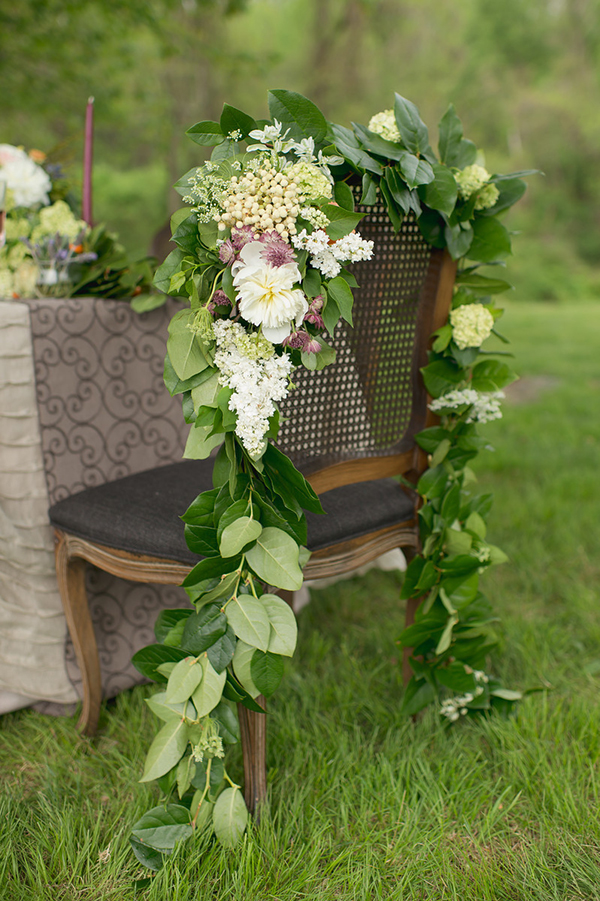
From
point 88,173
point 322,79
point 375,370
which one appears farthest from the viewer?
point 322,79

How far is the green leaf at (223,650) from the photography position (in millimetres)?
997

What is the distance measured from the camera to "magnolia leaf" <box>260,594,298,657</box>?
0.97 m

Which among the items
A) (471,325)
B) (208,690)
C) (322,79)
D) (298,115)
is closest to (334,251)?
(298,115)

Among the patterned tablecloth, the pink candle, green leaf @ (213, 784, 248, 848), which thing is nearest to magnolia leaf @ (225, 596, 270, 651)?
green leaf @ (213, 784, 248, 848)

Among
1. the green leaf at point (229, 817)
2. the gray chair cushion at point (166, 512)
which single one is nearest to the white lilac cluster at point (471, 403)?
the gray chair cushion at point (166, 512)

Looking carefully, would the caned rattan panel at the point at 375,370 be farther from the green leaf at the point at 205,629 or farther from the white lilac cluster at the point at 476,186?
the green leaf at the point at 205,629

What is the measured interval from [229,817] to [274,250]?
89cm

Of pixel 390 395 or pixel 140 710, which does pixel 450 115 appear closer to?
pixel 390 395

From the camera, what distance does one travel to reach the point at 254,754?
114 cm

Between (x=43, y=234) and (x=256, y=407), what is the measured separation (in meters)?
0.99

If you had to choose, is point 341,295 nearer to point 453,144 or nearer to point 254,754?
point 453,144

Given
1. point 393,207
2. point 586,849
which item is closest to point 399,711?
point 586,849

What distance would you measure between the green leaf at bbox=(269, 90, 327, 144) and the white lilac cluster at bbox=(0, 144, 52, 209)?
3.17ft

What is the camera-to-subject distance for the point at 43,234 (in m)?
1.55
